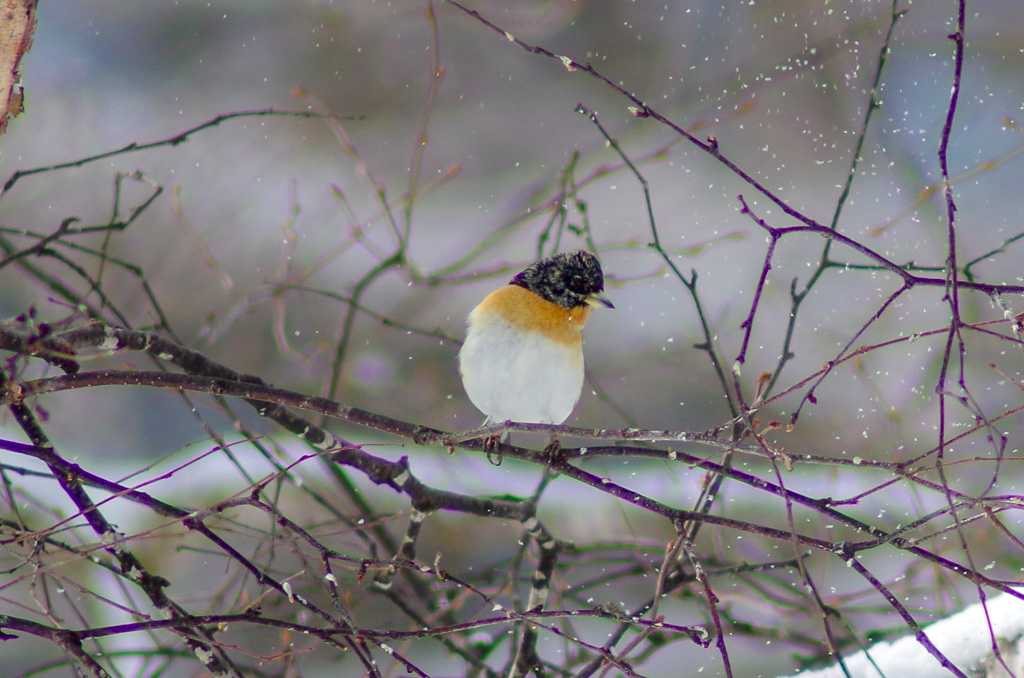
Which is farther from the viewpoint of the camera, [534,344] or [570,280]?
[570,280]

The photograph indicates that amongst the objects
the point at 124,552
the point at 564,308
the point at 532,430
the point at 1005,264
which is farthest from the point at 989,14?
the point at 124,552

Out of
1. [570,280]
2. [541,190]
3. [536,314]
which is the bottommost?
[536,314]

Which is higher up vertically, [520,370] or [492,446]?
[520,370]

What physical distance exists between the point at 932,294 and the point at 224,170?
13.7ft

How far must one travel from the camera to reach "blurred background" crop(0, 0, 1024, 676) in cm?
515

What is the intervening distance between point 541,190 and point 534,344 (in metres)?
2.47

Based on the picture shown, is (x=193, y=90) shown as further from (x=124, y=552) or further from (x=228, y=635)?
(x=124, y=552)

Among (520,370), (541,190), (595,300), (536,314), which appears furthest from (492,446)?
(541,190)

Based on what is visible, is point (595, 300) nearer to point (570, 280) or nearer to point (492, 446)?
point (570, 280)

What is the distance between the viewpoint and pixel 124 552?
1.84m

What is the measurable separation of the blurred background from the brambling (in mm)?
2297

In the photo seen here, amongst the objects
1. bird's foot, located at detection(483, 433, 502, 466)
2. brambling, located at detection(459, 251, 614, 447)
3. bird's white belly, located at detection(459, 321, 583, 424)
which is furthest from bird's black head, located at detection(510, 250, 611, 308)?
bird's foot, located at detection(483, 433, 502, 466)

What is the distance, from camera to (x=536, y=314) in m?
2.69

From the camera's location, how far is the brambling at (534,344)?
2639 mm
